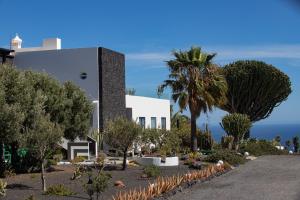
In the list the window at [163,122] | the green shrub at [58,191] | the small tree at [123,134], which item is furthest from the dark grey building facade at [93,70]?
the green shrub at [58,191]

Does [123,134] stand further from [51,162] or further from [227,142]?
[227,142]

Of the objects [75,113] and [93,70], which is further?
[93,70]

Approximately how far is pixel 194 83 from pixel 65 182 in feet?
53.6

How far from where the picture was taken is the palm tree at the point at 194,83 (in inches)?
1375

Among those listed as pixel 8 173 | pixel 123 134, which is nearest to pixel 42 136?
pixel 8 173

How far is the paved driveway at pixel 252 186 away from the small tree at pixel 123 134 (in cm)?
409

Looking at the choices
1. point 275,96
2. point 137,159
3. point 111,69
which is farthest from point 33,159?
point 275,96

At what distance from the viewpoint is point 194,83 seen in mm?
34719

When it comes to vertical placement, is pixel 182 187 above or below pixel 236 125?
below

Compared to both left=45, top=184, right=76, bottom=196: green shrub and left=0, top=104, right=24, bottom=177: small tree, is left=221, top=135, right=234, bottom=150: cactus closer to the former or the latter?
left=0, top=104, right=24, bottom=177: small tree

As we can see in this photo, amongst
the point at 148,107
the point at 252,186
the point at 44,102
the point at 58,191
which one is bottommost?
the point at 252,186

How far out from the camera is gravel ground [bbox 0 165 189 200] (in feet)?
54.1

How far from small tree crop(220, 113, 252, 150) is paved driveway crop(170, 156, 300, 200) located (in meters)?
10.4

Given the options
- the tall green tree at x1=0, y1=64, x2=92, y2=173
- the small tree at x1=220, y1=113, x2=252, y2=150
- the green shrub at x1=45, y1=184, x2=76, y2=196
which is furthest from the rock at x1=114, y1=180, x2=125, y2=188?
the small tree at x1=220, y1=113, x2=252, y2=150
